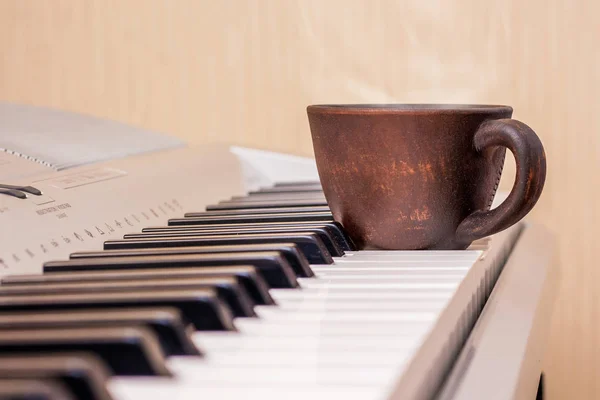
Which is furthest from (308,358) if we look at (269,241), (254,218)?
(254,218)

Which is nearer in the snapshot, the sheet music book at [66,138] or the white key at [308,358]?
the white key at [308,358]

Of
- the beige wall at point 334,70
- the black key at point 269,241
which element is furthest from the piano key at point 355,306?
the beige wall at point 334,70

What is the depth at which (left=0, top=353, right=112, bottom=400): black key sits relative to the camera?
253 mm

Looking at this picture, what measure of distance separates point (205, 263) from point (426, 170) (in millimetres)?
178

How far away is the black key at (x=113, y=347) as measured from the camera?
29 cm

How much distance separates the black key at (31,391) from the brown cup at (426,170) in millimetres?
340

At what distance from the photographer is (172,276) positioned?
0.42 meters

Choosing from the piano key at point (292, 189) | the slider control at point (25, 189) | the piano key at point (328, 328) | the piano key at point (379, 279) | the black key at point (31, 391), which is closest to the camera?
the black key at point (31, 391)

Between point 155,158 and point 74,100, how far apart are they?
61 cm

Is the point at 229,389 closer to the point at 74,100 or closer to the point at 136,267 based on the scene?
the point at 136,267

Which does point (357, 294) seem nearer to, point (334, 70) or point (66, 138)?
point (66, 138)

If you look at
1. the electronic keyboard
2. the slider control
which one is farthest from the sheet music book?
the slider control

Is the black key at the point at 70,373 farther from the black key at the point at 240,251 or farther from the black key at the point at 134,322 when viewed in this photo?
the black key at the point at 240,251

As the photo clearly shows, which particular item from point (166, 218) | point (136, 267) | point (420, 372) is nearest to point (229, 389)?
point (420, 372)
